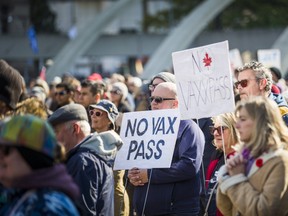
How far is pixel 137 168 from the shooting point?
7.66m

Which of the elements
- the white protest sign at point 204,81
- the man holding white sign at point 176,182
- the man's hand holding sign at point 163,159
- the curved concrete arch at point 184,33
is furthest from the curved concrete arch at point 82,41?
the man holding white sign at point 176,182

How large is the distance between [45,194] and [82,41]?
34958 mm

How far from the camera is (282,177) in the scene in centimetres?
564

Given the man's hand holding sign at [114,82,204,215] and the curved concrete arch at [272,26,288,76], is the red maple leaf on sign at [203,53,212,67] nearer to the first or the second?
the man's hand holding sign at [114,82,204,215]

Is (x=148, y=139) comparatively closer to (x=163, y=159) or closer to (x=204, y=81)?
(x=163, y=159)

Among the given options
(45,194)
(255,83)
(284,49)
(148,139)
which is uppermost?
→ (284,49)

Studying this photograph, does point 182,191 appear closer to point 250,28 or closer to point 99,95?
point 99,95

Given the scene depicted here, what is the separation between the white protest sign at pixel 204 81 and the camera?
7562 mm

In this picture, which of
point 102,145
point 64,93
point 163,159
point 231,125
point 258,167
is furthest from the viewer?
point 64,93

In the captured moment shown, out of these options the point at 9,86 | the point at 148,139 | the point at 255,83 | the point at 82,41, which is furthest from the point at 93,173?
the point at 82,41

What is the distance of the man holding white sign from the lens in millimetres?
7496

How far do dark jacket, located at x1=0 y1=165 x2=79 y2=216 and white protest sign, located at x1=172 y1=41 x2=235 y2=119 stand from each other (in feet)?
9.97

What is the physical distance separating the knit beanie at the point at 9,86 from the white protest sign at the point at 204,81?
1.76 m

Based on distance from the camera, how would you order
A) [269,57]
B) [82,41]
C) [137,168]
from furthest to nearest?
[82,41] < [269,57] < [137,168]
